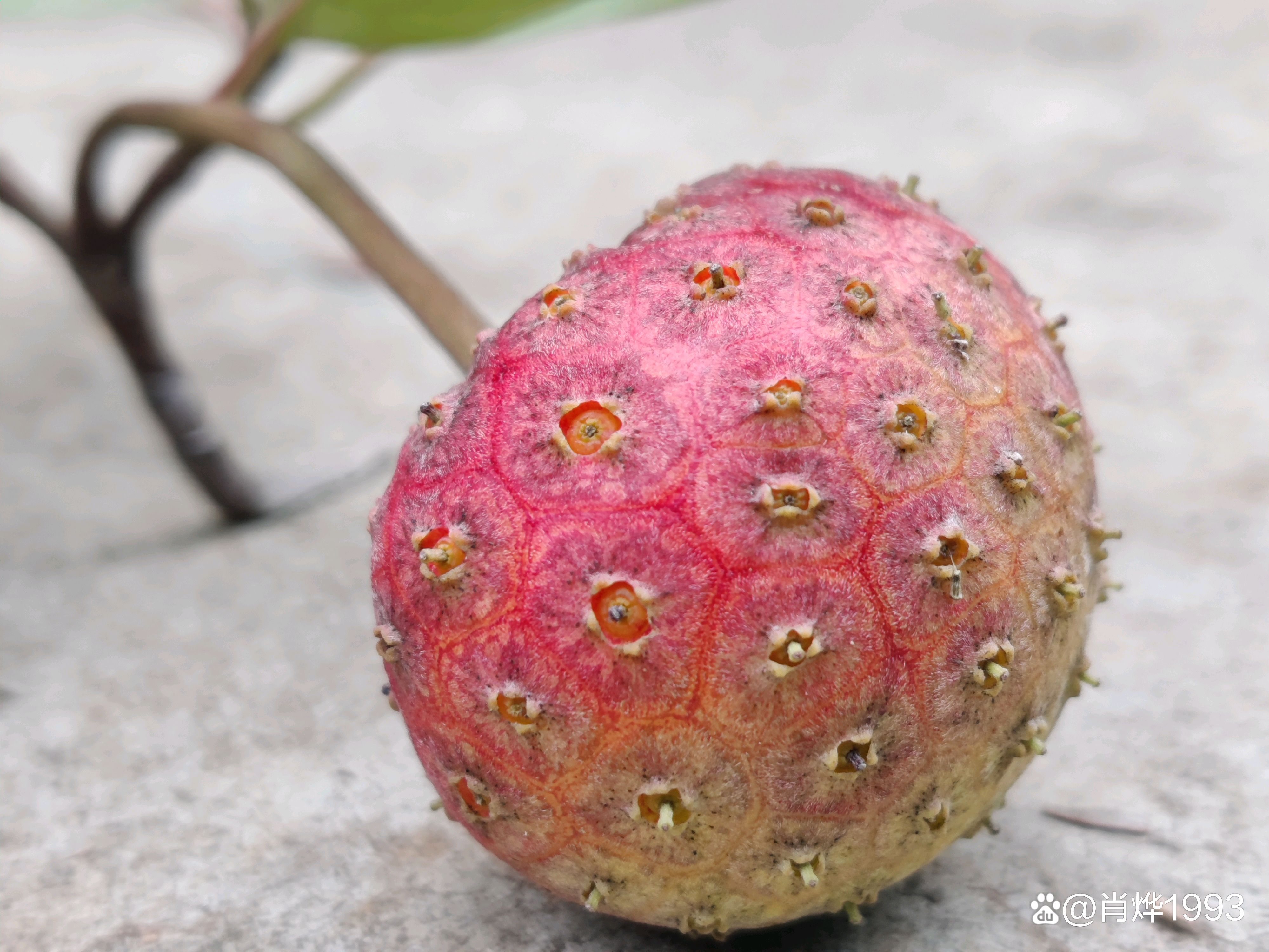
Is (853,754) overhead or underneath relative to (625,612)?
underneath

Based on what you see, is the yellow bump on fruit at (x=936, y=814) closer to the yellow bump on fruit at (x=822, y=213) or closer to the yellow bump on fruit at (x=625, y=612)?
the yellow bump on fruit at (x=625, y=612)

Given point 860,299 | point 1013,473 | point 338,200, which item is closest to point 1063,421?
point 1013,473

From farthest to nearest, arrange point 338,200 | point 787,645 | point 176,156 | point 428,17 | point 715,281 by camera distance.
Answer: point 176,156, point 428,17, point 338,200, point 715,281, point 787,645

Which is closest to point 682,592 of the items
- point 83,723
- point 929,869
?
point 929,869

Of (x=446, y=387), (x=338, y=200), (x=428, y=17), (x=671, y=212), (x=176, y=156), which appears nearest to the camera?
(x=671, y=212)

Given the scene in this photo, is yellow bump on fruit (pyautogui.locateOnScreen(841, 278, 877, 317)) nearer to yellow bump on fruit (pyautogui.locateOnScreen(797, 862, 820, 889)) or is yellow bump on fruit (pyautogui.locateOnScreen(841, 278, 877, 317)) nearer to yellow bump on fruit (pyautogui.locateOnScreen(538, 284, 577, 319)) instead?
yellow bump on fruit (pyautogui.locateOnScreen(538, 284, 577, 319))

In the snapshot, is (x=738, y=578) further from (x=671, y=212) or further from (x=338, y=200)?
(x=338, y=200)

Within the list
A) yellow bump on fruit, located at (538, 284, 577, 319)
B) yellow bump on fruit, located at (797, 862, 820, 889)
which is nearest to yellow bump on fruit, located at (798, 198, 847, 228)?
yellow bump on fruit, located at (538, 284, 577, 319)

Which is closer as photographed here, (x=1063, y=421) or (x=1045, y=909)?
Result: (x=1063, y=421)

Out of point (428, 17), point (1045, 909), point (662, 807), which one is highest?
point (428, 17)
